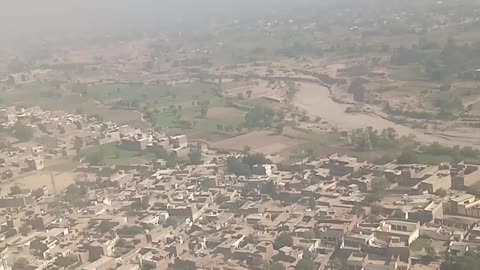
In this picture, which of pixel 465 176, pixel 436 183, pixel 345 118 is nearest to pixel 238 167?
pixel 436 183

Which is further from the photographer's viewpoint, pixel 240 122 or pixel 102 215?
pixel 240 122

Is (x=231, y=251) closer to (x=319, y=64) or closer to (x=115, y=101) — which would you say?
(x=115, y=101)

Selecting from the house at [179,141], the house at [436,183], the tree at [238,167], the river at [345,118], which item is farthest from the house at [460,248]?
the house at [179,141]

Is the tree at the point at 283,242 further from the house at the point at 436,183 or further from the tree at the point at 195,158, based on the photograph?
the tree at the point at 195,158

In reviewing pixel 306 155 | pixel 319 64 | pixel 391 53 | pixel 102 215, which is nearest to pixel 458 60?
pixel 391 53

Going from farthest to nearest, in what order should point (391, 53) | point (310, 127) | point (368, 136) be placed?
point (391, 53) → point (310, 127) → point (368, 136)

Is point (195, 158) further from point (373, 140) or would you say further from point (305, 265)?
point (305, 265)

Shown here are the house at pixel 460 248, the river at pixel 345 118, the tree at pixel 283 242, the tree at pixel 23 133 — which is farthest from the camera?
the tree at pixel 23 133
